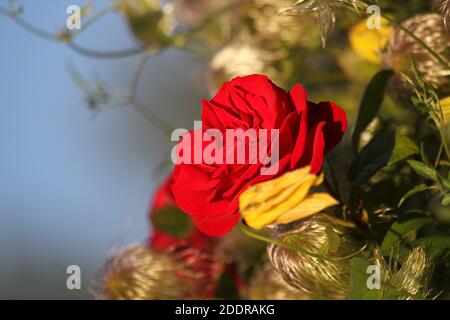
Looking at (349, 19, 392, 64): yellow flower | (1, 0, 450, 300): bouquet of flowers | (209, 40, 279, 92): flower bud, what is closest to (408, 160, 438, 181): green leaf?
(1, 0, 450, 300): bouquet of flowers

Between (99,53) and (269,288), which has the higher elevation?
(99,53)

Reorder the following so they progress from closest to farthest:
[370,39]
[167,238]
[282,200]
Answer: [282,200]
[370,39]
[167,238]

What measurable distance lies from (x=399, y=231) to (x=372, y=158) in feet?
0.12

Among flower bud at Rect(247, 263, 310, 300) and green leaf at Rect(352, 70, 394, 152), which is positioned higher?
green leaf at Rect(352, 70, 394, 152)

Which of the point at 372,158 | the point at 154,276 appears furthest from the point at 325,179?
the point at 154,276

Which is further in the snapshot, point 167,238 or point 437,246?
point 167,238

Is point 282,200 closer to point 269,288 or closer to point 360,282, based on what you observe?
point 360,282

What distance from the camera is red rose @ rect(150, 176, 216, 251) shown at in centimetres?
52

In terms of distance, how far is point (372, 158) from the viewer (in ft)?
1.17

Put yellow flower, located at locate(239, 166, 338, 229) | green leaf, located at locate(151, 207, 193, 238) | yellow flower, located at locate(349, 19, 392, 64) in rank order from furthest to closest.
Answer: green leaf, located at locate(151, 207, 193, 238) < yellow flower, located at locate(349, 19, 392, 64) < yellow flower, located at locate(239, 166, 338, 229)

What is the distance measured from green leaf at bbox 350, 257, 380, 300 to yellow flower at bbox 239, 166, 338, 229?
3cm

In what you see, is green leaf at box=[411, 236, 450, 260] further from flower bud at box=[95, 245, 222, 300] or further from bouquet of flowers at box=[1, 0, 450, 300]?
flower bud at box=[95, 245, 222, 300]

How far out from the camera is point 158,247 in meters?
0.53

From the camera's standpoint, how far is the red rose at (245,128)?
1.00ft
